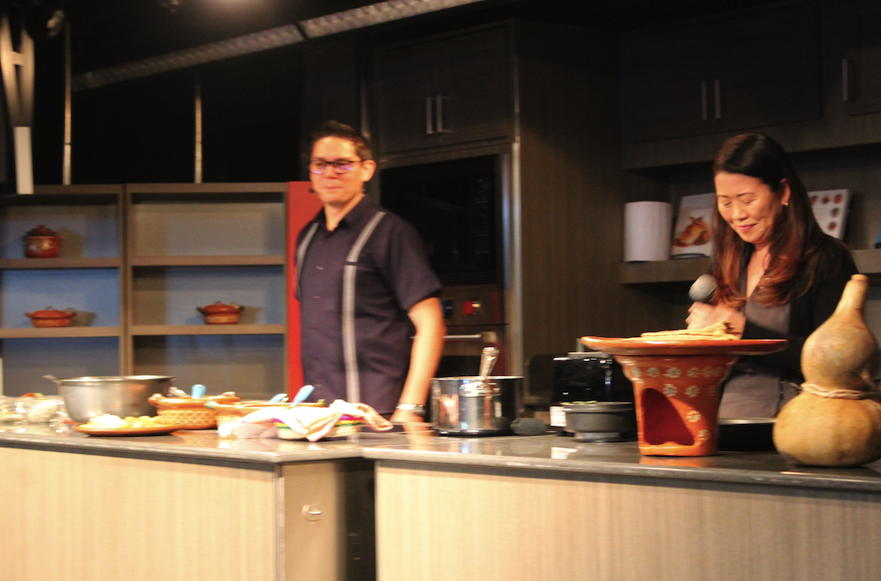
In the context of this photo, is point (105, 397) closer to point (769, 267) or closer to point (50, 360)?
point (769, 267)

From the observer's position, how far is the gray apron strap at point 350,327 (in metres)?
2.25

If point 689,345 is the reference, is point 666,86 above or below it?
above

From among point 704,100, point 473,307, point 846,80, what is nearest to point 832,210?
point 846,80

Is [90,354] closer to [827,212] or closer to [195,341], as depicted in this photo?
[195,341]

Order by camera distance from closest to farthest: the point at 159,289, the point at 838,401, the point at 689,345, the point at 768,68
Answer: the point at 838,401 < the point at 689,345 < the point at 768,68 < the point at 159,289

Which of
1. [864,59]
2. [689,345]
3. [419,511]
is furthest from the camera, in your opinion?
[864,59]

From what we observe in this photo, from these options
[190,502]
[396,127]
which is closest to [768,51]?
[396,127]

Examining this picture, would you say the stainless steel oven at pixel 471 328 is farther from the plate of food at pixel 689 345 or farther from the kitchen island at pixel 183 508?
the plate of food at pixel 689 345

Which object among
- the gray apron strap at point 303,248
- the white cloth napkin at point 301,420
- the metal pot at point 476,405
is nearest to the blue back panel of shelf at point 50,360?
the gray apron strap at point 303,248

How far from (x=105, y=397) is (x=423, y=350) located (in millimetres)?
711

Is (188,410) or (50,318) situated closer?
(188,410)

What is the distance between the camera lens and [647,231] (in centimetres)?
366

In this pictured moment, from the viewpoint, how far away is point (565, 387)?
1.70m

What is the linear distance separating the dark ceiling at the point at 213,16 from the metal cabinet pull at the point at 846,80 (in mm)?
419
